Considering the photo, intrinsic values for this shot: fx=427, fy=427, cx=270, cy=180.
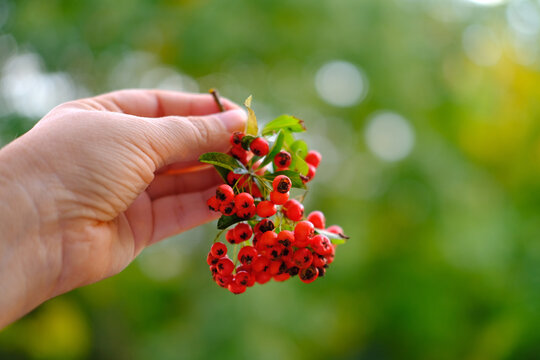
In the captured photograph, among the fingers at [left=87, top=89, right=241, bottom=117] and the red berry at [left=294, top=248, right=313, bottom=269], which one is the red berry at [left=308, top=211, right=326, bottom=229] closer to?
the red berry at [left=294, top=248, right=313, bottom=269]

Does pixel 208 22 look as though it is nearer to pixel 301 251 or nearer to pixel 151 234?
pixel 151 234

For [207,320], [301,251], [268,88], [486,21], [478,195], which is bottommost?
[207,320]

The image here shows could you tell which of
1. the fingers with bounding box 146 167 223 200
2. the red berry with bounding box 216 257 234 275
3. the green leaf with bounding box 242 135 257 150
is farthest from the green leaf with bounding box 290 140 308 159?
the fingers with bounding box 146 167 223 200

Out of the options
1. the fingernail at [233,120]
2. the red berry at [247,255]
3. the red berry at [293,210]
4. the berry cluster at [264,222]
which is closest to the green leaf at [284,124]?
the berry cluster at [264,222]

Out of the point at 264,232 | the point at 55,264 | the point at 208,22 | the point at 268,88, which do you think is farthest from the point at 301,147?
the point at 268,88

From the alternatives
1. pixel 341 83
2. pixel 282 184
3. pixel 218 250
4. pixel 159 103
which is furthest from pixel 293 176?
pixel 341 83

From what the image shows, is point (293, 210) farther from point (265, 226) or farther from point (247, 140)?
point (247, 140)
